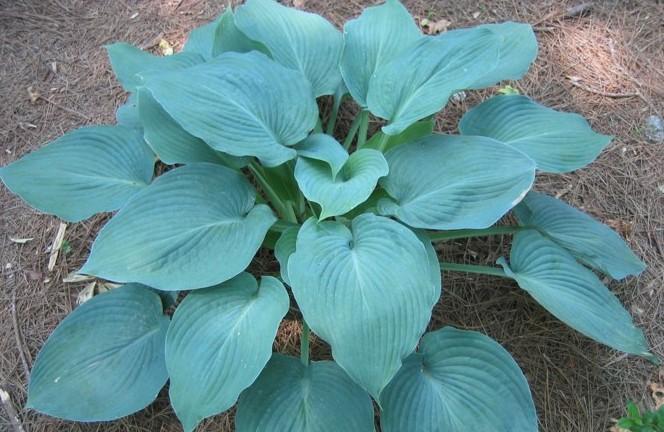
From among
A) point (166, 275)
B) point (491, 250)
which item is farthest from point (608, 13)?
point (166, 275)

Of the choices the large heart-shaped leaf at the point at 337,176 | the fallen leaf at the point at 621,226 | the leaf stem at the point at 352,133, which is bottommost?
the fallen leaf at the point at 621,226

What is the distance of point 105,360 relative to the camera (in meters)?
1.73

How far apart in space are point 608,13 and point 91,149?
255cm

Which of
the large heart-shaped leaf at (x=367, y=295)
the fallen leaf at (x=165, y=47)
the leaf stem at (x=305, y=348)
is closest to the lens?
the large heart-shaped leaf at (x=367, y=295)

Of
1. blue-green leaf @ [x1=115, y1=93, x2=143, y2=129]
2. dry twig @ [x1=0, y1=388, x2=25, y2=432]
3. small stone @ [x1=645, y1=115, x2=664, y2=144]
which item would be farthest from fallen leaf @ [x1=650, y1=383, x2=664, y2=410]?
dry twig @ [x1=0, y1=388, x2=25, y2=432]

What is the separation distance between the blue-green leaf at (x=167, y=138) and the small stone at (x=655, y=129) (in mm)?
1861

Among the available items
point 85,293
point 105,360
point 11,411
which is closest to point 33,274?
point 85,293

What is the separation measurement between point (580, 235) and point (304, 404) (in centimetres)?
115

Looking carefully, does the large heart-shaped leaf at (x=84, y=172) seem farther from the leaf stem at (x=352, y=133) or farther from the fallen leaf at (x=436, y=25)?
the fallen leaf at (x=436, y=25)

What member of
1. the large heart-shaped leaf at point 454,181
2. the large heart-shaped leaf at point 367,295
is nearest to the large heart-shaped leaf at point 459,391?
the large heart-shaped leaf at point 367,295

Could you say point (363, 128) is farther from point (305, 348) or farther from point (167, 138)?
point (305, 348)

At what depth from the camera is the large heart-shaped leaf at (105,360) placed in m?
1.69

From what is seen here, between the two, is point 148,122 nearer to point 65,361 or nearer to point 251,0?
point 251,0

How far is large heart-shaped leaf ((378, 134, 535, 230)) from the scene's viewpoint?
1.64 m
